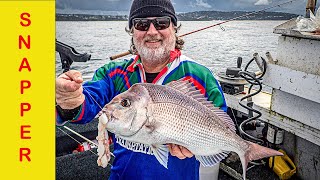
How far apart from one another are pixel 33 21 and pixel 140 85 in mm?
671

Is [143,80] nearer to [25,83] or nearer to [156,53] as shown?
[156,53]

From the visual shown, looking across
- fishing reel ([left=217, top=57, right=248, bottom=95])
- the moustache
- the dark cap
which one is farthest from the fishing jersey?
fishing reel ([left=217, top=57, right=248, bottom=95])

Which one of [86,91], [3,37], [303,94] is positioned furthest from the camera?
[303,94]

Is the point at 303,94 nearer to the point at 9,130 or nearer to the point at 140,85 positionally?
the point at 140,85

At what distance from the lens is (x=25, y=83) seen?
1.49m

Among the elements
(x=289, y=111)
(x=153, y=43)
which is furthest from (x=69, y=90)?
(x=289, y=111)

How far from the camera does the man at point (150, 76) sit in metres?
2.36

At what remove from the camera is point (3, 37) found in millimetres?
1462

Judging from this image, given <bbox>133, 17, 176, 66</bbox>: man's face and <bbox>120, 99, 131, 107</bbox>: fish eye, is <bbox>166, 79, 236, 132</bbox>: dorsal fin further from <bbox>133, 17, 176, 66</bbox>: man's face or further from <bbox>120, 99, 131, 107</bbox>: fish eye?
<bbox>133, 17, 176, 66</bbox>: man's face

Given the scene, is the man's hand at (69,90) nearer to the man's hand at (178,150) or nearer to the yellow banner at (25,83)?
the yellow banner at (25,83)

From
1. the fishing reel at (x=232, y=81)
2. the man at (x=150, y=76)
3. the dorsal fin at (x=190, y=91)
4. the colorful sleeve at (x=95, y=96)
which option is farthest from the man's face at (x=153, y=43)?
the fishing reel at (x=232, y=81)

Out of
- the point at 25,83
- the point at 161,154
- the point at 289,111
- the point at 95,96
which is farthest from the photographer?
the point at 289,111

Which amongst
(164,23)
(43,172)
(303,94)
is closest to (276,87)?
(303,94)

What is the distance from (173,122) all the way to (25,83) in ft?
2.70
